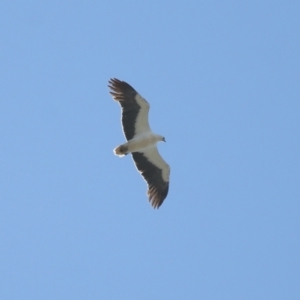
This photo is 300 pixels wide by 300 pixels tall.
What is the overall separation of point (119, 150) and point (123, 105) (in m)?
1.49

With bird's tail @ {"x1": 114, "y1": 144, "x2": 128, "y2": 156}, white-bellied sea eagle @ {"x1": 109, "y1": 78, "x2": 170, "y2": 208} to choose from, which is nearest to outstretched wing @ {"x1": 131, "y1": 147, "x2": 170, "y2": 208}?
white-bellied sea eagle @ {"x1": 109, "y1": 78, "x2": 170, "y2": 208}

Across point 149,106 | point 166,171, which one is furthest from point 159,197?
point 149,106

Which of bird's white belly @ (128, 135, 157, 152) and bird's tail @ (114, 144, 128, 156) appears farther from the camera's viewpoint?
bird's white belly @ (128, 135, 157, 152)

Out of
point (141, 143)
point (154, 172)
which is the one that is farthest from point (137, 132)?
point (154, 172)

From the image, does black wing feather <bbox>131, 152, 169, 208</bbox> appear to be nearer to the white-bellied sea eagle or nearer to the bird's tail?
the white-bellied sea eagle

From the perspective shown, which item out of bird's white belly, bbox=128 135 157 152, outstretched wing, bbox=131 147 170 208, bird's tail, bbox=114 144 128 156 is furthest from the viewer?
outstretched wing, bbox=131 147 170 208

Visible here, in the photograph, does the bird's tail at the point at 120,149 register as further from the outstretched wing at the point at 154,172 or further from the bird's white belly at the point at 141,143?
the outstretched wing at the point at 154,172

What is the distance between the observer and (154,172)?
123ft

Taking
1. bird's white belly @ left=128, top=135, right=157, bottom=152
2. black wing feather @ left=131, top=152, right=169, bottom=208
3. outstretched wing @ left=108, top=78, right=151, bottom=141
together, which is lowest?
black wing feather @ left=131, top=152, right=169, bottom=208

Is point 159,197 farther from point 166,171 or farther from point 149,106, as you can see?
point 149,106

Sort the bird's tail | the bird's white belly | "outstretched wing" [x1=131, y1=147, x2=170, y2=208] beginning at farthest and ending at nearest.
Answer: "outstretched wing" [x1=131, y1=147, x2=170, y2=208] → the bird's white belly → the bird's tail

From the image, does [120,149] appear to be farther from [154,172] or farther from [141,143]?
[154,172]

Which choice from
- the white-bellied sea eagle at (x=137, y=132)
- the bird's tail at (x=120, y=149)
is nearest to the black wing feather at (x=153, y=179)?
the white-bellied sea eagle at (x=137, y=132)

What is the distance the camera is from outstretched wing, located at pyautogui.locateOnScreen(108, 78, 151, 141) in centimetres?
3619
